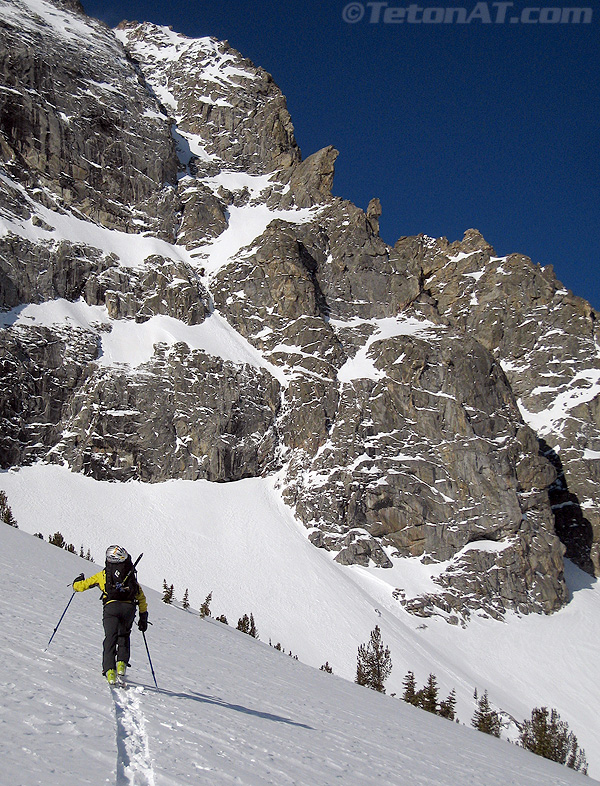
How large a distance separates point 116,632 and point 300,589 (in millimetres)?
45450

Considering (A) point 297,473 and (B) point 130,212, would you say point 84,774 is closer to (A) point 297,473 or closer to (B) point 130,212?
(A) point 297,473

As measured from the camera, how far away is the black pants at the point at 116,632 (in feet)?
22.2

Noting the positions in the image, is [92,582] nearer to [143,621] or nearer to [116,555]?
[116,555]

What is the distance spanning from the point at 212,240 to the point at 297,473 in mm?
39507

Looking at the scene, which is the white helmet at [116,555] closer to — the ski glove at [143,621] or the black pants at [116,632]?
the black pants at [116,632]

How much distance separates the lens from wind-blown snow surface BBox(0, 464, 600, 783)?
4553cm

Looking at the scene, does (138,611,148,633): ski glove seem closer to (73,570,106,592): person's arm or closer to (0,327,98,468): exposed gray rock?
(73,570,106,592): person's arm

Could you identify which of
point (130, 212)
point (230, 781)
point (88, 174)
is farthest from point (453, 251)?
point (230, 781)

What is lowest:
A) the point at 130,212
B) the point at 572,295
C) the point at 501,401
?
the point at 501,401

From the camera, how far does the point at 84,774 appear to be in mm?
3881

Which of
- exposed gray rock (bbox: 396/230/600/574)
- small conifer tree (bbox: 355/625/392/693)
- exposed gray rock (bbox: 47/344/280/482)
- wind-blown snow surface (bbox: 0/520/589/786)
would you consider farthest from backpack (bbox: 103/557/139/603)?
exposed gray rock (bbox: 396/230/600/574)

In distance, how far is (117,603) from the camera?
7.01 m

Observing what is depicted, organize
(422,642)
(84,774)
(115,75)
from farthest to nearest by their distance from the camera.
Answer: (115,75) → (422,642) → (84,774)

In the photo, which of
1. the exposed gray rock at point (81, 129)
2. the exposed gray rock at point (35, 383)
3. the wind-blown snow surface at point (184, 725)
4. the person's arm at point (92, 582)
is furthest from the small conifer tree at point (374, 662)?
the exposed gray rock at point (81, 129)
